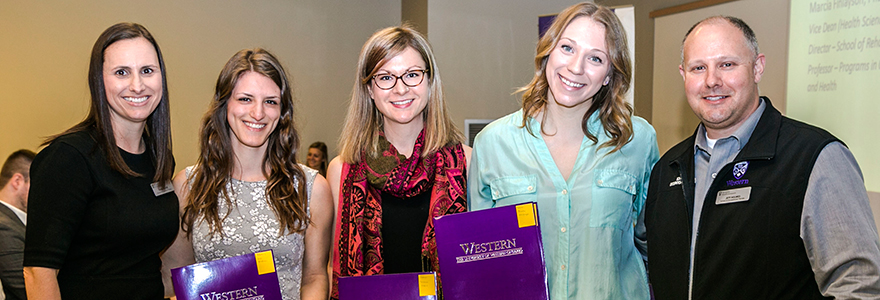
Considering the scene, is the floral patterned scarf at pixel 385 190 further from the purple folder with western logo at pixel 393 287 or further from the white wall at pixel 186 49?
the white wall at pixel 186 49

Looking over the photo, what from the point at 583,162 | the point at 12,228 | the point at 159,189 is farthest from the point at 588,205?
the point at 12,228

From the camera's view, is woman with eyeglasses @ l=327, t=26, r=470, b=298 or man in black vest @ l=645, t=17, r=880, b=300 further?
woman with eyeglasses @ l=327, t=26, r=470, b=298

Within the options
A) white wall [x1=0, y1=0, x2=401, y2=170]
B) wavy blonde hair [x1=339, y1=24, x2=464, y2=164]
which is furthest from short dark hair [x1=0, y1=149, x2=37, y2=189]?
wavy blonde hair [x1=339, y1=24, x2=464, y2=164]

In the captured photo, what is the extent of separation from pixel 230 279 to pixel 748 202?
1.68 meters

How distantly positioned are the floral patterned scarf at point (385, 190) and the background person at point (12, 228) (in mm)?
2281

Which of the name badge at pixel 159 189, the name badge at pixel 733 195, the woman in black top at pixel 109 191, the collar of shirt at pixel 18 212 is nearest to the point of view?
the name badge at pixel 733 195

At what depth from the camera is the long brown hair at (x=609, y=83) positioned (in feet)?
7.27

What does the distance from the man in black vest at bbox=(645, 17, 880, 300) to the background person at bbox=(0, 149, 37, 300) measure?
143 inches

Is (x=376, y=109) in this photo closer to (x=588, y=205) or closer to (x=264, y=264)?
(x=264, y=264)

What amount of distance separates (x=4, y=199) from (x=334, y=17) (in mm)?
4075

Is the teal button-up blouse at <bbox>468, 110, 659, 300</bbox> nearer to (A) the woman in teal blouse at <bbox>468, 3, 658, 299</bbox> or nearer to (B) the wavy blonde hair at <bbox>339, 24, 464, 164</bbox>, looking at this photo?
(A) the woman in teal blouse at <bbox>468, 3, 658, 299</bbox>

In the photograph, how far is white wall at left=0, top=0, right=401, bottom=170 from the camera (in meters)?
5.23

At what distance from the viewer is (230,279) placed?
1.99 meters

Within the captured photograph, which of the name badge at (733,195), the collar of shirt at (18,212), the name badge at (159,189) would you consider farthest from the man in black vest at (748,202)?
the collar of shirt at (18,212)
